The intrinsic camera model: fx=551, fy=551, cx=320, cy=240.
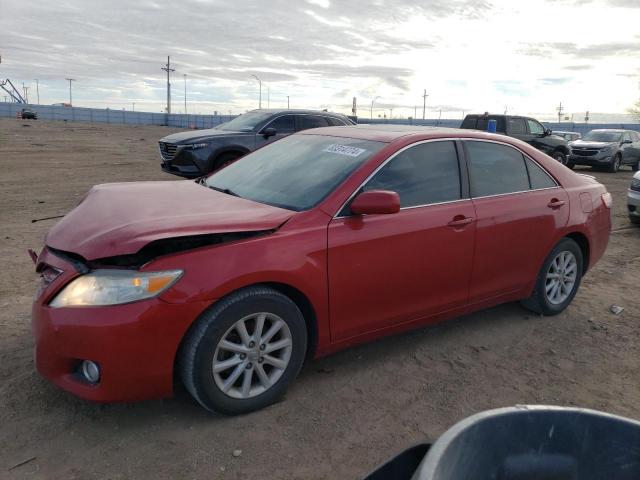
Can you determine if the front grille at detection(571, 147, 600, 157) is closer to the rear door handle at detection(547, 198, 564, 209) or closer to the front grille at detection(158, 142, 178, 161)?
the front grille at detection(158, 142, 178, 161)

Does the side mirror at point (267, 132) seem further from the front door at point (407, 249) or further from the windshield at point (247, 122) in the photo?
the front door at point (407, 249)

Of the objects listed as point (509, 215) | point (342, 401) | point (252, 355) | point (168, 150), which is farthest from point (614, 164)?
point (252, 355)

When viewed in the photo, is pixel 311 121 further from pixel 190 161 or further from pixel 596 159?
pixel 596 159

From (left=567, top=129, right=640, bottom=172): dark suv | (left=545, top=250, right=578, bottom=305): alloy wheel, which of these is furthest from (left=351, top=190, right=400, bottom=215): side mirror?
(left=567, top=129, right=640, bottom=172): dark suv

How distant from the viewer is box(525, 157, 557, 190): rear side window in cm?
457

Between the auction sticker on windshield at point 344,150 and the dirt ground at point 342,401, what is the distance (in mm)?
1430

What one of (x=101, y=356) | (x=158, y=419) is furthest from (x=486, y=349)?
(x=101, y=356)

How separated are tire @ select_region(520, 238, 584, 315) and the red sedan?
0.06 feet

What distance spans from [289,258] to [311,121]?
364 inches

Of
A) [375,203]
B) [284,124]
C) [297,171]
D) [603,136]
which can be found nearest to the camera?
[375,203]

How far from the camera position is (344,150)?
389 cm

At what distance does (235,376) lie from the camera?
120 inches

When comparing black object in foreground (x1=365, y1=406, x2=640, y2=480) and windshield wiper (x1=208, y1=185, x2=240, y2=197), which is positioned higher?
windshield wiper (x1=208, y1=185, x2=240, y2=197)

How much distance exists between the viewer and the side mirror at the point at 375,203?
332 centimetres
